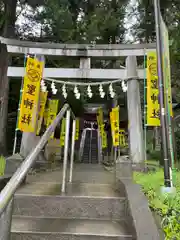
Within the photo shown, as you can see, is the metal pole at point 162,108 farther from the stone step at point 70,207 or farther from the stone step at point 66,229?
the stone step at point 66,229

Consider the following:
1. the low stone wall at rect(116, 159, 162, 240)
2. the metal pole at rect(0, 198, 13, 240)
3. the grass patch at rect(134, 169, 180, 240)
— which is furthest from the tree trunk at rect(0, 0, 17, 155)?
the metal pole at rect(0, 198, 13, 240)

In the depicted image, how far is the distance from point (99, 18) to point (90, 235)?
36.2 ft

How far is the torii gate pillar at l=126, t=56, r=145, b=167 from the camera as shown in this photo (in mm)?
6738

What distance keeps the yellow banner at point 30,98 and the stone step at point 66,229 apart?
370cm

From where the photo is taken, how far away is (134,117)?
6988 millimetres

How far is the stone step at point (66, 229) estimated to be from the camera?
86.6 inches

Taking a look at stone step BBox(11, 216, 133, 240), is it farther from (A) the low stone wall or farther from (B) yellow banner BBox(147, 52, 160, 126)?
(B) yellow banner BBox(147, 52, 160, 126)

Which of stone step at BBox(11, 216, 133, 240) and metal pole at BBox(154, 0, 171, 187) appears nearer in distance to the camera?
stone step at BBox(11, 216, 133, 240)

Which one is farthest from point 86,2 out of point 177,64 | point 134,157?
point 134,157

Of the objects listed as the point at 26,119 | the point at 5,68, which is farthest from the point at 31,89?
the point at 5,68

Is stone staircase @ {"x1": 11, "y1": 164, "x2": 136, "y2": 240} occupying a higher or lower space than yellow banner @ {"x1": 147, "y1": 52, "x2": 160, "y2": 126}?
lower

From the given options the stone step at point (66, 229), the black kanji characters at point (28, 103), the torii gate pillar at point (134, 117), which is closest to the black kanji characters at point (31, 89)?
the black kanji characters at point (28, 103)

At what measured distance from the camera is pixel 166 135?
10.9 feet

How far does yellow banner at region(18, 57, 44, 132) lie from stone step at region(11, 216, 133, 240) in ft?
12.1
